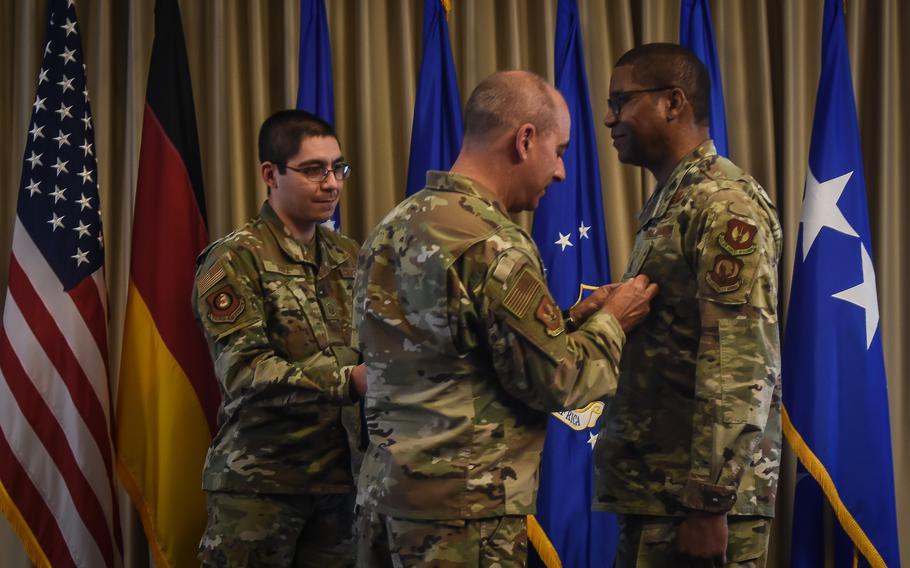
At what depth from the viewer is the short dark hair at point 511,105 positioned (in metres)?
2.04

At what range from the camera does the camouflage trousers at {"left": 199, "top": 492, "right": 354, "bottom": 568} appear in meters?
2.78

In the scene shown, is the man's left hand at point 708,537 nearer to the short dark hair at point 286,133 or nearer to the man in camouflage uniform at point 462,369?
the man in camouflage uniform at point 462,369

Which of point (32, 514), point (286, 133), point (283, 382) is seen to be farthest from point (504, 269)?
point (32, 514)

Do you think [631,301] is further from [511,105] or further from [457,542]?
[457,542]

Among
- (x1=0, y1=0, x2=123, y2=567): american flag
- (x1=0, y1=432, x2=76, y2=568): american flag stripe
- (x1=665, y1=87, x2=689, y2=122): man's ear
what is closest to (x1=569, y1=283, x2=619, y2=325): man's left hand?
(x1=665, y1=87, x2=689, y2=122): man's ear

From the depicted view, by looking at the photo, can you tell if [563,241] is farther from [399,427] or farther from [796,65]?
[399,427]

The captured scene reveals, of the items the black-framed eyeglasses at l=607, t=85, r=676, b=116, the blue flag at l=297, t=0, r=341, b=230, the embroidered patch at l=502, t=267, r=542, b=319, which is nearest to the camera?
the embroidered patch at l=502, t=267, r=542, b=319

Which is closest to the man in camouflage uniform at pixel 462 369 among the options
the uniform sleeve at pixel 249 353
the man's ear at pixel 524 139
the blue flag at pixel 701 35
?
the man's ear at pixel 524 139

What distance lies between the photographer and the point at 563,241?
384 centimetres

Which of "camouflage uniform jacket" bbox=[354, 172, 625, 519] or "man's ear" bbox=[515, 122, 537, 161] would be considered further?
"man's ear" bbox=[515, 122, 537, 161]

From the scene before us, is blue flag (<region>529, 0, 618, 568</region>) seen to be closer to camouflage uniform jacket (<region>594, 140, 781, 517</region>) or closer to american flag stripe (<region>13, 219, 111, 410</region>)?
camouflage uniform jacket (<region>594, 140, 781, 517</region>)

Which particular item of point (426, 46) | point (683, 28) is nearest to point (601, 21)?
point (683, 28)

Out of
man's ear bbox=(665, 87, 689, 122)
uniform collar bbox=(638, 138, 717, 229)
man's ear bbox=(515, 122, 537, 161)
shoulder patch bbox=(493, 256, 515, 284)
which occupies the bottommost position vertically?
shoulder patch bbox=(493, 256, 515, 284)

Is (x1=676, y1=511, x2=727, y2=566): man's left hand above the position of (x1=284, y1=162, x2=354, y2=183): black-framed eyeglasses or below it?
below
